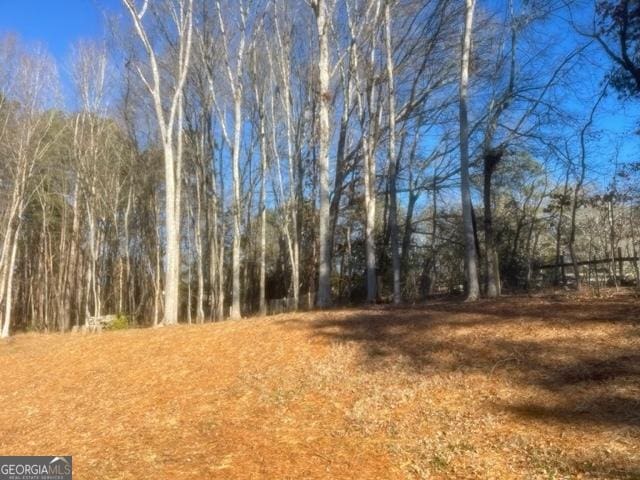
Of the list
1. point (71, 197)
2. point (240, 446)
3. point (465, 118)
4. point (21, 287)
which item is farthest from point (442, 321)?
point (21, 287)

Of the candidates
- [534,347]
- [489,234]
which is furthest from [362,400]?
[489,234]

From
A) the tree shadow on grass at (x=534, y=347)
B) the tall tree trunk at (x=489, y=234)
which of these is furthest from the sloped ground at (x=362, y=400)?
the tall tree trunk at (x=489, y=234)

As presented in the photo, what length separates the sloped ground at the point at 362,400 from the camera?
489 cm

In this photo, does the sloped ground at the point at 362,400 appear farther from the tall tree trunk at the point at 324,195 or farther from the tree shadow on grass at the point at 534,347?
the tall tree trunk at the point at 324,195

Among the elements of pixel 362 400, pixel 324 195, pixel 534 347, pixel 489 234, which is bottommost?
pixel 362 400

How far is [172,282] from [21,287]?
24788 mm

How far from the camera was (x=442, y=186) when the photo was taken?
2195 centimetres

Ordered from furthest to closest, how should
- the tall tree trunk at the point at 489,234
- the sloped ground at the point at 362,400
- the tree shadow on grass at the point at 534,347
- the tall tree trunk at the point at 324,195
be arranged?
the tall tree trunk at the point at 489,234
the tall tree trunk at the point at 324,195
the tree shadow on grass at the point at 534,347
the sloped ground at the point at 362,400

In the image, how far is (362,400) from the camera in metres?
6.54

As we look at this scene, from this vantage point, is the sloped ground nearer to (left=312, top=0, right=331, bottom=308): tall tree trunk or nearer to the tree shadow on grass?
the tree shadow on grass

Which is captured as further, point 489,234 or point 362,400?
point 489,234

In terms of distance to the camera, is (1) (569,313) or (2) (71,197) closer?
(1) (569,313)

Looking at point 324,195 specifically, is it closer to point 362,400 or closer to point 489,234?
point 489,234

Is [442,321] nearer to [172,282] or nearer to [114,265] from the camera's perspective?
[172,282]
